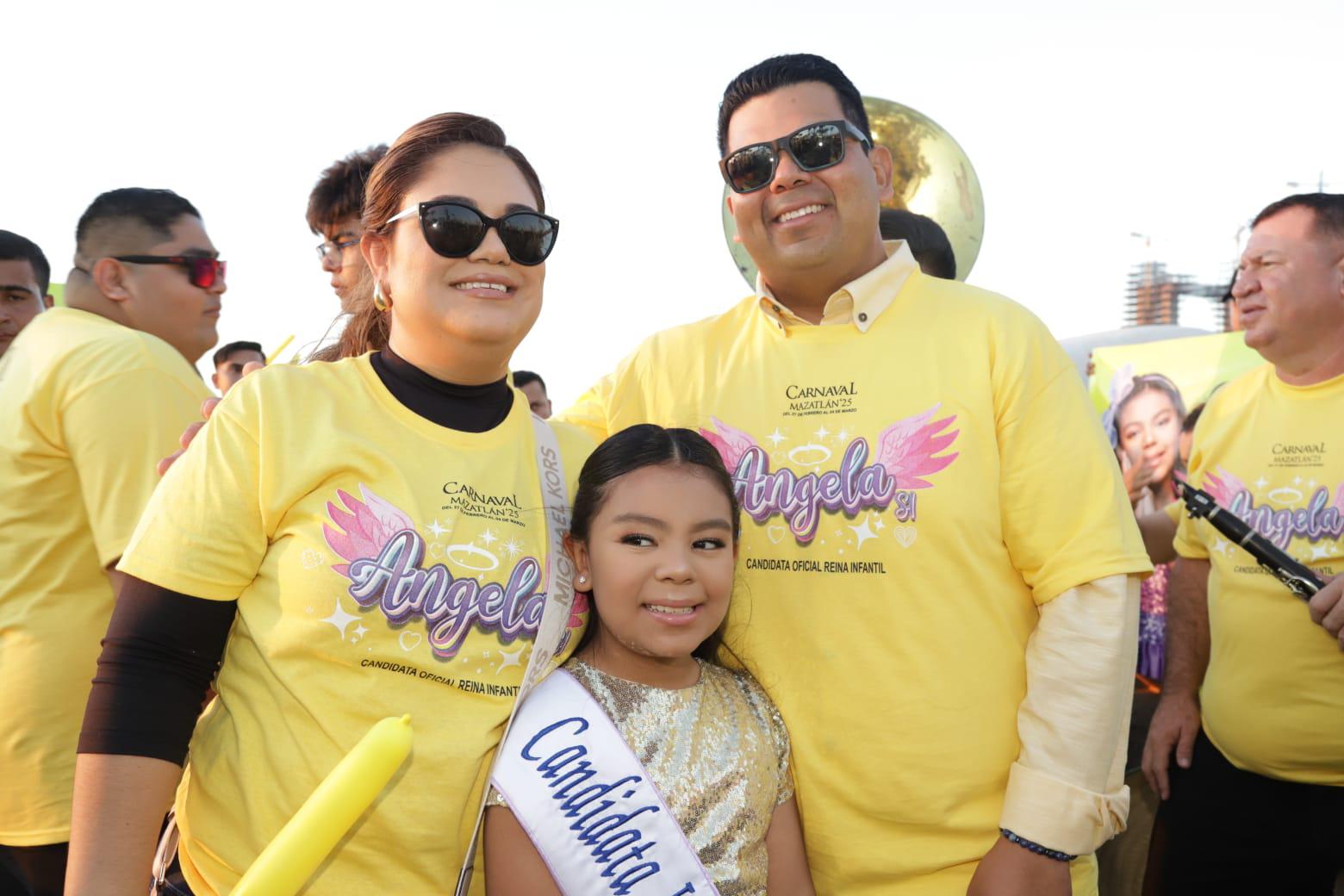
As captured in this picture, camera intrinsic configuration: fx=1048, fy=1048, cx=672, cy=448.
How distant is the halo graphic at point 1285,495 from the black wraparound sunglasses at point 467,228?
3146mm

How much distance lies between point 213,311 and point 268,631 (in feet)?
8.57

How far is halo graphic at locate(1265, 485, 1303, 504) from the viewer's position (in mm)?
3920

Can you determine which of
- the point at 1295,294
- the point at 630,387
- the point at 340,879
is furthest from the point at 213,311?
the point at 1295,294

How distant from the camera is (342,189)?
12.3 ft

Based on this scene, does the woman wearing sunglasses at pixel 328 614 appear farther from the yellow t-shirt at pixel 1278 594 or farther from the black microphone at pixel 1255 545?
the yellow t-shirt at pixel 1278 594

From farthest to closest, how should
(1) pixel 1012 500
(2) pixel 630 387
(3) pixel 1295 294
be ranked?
(3) pixel 1295 294
(2) pixel 630 387
(1) pixel 1012 500

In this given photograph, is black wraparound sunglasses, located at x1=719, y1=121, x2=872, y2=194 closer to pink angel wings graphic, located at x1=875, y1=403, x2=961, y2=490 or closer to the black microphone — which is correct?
pink angel wings graphic, located at x1=875, y1=403, x2=961, y2=490

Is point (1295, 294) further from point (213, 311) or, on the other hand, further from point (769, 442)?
point (213, 311)

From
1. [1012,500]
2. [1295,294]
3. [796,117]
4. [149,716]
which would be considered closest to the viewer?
[149,716]

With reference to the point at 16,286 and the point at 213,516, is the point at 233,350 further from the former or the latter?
the point at 213,516

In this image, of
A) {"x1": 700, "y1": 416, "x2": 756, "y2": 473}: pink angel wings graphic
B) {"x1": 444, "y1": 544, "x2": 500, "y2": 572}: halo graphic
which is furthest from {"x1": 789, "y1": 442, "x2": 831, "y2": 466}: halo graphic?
{"x1": 444, "y1": 544, "x2": 500, "y2": 572}: halo graphic

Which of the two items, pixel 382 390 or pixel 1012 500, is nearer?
pixel 382 390

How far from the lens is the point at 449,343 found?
223cm

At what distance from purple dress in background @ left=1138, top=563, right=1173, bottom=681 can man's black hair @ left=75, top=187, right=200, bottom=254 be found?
560 centimetres
